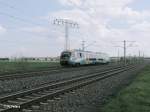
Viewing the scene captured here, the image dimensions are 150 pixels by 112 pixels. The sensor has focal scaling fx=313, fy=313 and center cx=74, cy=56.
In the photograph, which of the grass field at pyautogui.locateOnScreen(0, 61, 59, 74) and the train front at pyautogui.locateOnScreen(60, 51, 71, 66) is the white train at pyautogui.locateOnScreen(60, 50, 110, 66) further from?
the grass field at pyautogui.locateOnScreen(0, 61, 59, 74)

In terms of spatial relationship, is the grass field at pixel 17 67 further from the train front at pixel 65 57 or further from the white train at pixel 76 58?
the white train at pixel 76 58

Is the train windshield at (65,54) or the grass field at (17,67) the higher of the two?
the train windshield at (65,54)

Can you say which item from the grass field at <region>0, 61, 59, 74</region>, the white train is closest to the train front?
the white train

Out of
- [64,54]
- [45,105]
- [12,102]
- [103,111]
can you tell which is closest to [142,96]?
[103,111]

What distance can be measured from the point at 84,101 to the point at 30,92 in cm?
265

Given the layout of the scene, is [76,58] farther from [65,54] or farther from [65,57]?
[65,57]

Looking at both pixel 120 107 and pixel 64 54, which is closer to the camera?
pixel 120 107

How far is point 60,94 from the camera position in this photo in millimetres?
14555

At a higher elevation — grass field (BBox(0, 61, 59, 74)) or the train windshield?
the train windshield

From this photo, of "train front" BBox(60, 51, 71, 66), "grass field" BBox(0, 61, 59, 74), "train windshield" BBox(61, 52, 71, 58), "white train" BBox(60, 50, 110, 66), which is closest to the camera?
"grass field" BBox(0, 61, 59, 74)

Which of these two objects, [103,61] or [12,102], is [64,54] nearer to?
[103,61]

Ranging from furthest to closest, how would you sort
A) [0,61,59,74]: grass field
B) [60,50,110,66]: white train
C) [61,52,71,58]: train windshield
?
[61,52,71,58]: train windshield → [60,50,110,66]: white train → [0,61,59,74]: grass field

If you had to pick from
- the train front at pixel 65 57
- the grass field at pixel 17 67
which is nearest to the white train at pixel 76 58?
the train front at pixel 65 57

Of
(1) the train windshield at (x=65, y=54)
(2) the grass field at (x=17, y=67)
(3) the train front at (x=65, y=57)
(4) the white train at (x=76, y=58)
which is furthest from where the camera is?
(1) the train windshield at (x=65, y=54)
